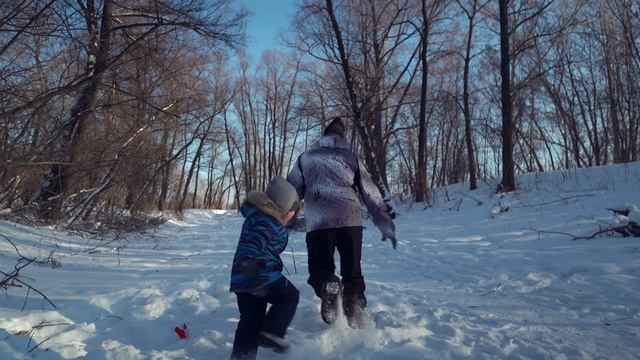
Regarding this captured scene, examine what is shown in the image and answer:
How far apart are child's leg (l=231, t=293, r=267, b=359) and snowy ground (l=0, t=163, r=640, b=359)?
0.19 m

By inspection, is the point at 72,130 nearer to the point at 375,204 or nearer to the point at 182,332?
the point at 182,332

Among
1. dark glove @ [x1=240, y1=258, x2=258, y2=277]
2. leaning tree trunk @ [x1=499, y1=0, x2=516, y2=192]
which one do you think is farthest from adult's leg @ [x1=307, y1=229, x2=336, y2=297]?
leaning tree trunk @ [x1=499, y1=0, x2=516, y2=192]

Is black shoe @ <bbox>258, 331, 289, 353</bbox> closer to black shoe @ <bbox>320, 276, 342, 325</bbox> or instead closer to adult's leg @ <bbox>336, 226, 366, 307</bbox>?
black shoe @ <bbox>320, 276, 342, 325</bbox>

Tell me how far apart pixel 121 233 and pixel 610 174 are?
11370 mm

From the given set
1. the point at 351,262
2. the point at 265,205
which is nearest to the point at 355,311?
the point at 351,262

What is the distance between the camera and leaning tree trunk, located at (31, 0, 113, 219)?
6.12 meters

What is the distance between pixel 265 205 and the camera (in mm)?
2879

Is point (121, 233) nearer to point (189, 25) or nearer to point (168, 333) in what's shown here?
point (189, 25)

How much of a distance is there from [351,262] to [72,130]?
6.01 metres

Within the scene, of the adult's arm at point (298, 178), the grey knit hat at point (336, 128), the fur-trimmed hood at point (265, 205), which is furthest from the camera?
the grey knit hat at point (336, 128)

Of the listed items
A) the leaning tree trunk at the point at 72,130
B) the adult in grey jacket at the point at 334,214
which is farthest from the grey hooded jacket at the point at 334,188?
the leaning tree trunk at the point at 72,130

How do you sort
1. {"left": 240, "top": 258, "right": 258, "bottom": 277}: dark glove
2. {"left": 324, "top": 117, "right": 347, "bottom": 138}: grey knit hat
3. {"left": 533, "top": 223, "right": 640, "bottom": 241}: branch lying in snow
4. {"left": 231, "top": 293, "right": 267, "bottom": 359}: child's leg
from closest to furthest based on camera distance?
{"left": 231, "top": 293, "right": 267, "bottom": 359}: child's leg
{"left": 240, "top": 258, "right": 258, "bottom": 277}: dark glove
{"left": 324, "top": 117, "right": 347, "bottom": 138}: grey knit hat
{"left": 533, "top": 223, "right": 640, "bottom": 241}: branch lying in snow

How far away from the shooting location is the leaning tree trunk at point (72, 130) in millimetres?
6125

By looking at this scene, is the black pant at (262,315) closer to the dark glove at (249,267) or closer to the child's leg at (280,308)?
the child's leg at (280,308)
